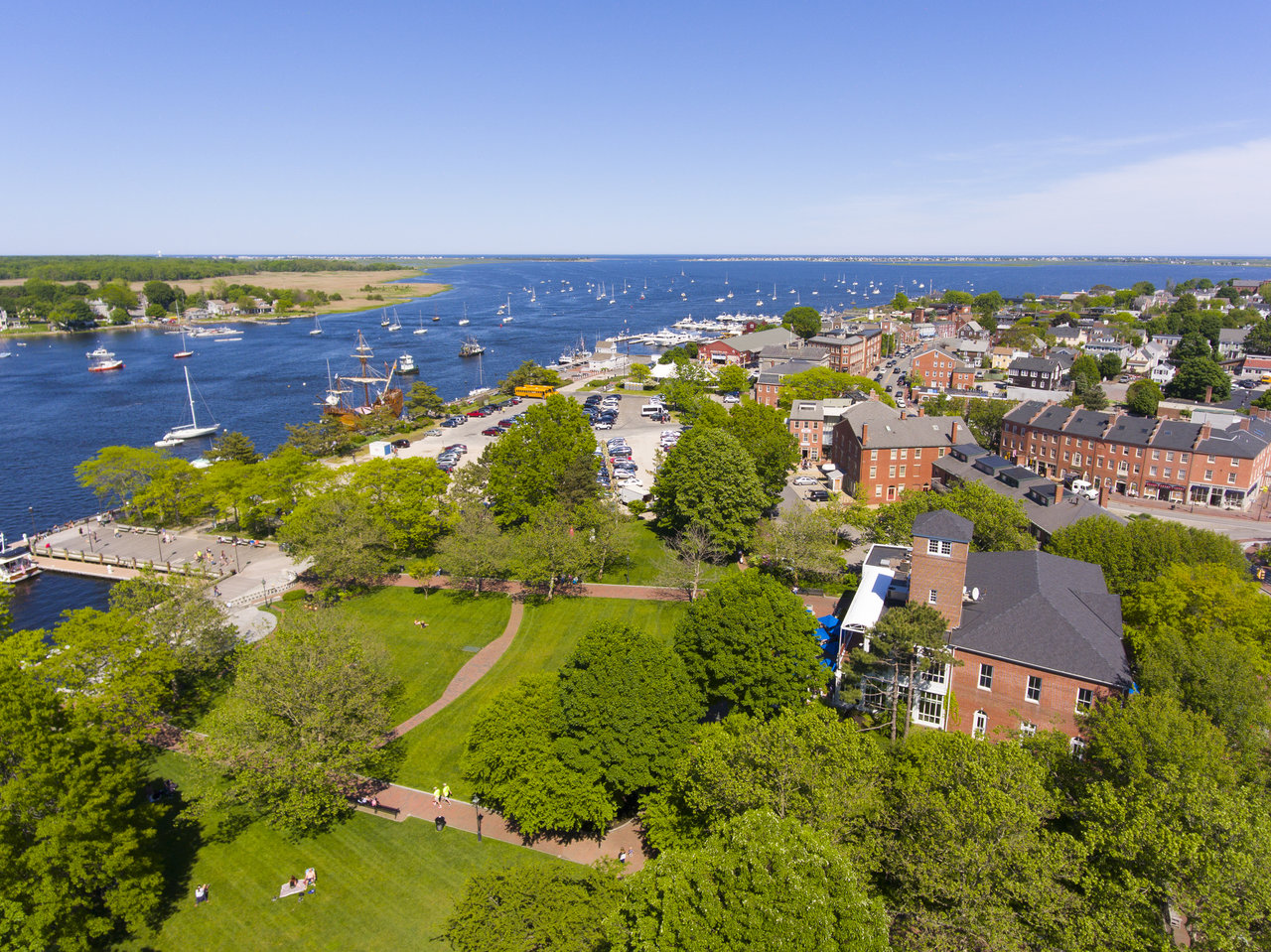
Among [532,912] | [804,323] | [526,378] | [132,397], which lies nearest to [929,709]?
[532,912]

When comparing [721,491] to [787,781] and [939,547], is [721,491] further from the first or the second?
[787,781]

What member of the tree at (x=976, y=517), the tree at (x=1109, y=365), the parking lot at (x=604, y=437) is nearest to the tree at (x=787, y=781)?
the tree at (x=976, y=517)

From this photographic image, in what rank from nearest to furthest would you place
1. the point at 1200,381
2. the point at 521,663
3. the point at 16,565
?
the point at 521,663, the point at 16,565, the point at 1200,381

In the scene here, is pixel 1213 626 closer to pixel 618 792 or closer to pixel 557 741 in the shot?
pixel 618 792

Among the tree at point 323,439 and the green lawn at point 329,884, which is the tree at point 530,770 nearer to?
the green lawn at point 329,884

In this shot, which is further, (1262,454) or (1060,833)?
(1262,454)

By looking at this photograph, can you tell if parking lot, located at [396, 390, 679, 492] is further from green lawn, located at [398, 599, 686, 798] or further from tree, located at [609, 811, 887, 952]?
tree, located at [609, 811, 887, 952]

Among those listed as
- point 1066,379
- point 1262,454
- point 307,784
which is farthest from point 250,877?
point 1066,379

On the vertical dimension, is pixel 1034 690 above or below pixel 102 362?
below
